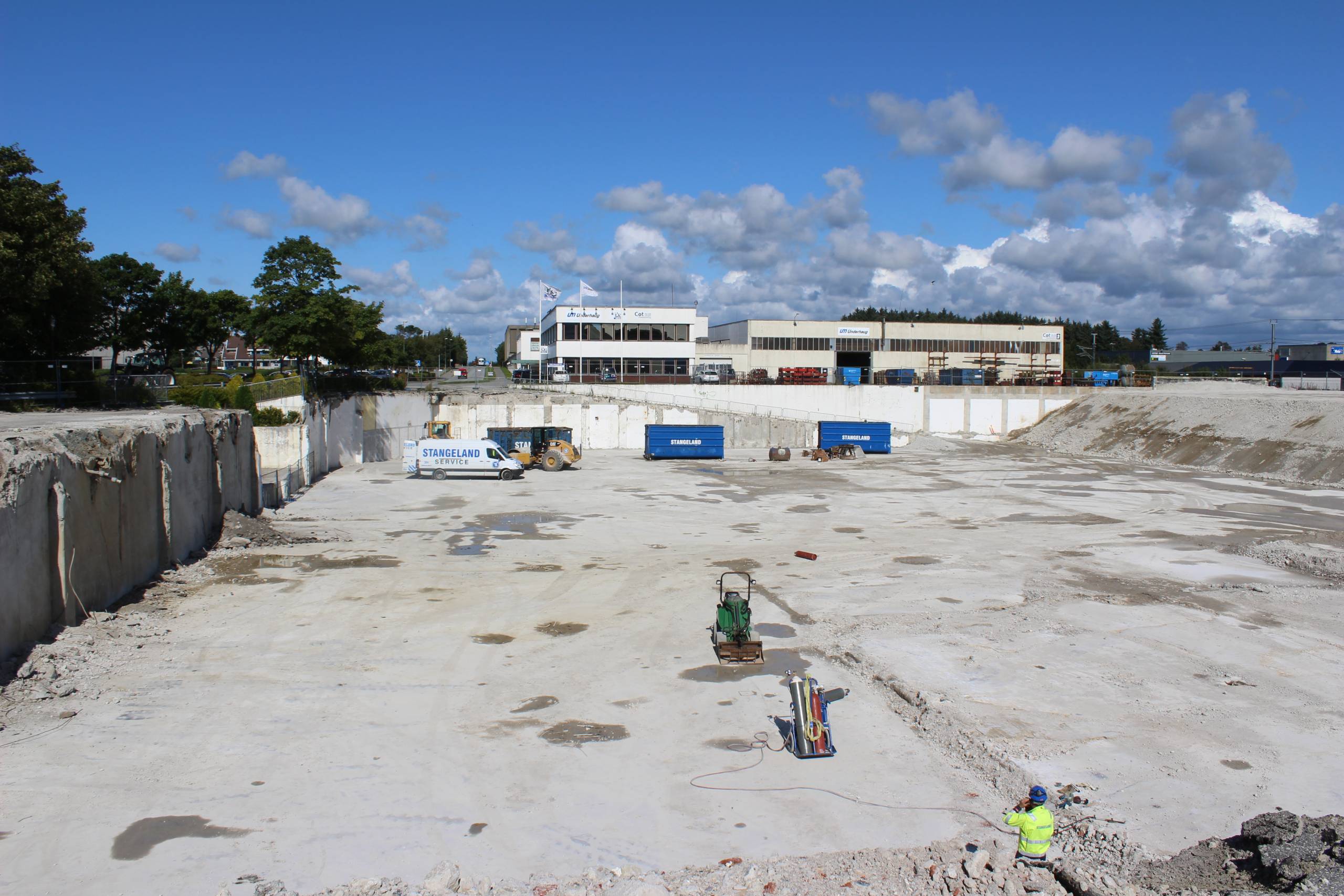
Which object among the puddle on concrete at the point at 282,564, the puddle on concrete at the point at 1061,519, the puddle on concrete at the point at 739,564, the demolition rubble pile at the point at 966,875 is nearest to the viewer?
the demolition rubble pile at the point at 966,875

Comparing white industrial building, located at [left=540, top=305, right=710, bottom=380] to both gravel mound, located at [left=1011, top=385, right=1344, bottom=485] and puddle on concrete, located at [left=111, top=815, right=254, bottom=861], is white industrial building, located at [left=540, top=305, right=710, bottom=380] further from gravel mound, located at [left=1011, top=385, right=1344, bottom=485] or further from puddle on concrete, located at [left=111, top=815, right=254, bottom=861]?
puddle on concrete, located at [left=111, top=815, right=254, bottom=861]

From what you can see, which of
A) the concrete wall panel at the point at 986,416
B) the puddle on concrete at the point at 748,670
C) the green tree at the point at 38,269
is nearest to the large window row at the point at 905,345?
the concrete wall panel at the point at 986,416

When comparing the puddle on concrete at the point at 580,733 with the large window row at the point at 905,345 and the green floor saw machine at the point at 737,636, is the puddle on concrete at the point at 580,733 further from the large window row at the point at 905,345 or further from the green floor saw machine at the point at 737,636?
the large window row at the point at 905,345

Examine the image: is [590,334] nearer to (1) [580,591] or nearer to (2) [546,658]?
(1) [580,591]

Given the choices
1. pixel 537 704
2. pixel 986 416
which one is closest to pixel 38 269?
pixel 537 704

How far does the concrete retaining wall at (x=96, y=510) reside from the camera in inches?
519

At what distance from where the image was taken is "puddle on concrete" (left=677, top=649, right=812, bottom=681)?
1385 centimetres

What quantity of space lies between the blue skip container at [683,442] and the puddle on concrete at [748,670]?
38020mm

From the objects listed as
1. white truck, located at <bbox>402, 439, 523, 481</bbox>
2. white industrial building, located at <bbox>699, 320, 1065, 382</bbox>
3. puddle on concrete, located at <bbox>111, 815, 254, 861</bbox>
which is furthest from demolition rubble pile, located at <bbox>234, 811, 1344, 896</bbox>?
white industrial building, located at <bbox>699, 320, 1065, 382</bbox>

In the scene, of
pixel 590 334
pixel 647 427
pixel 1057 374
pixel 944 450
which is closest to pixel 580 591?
pixel 647 427

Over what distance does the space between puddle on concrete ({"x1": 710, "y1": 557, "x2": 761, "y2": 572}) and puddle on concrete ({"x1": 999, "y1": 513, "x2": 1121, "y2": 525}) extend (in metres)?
12.2

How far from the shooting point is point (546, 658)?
48.5 ft

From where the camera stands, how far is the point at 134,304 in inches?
2357

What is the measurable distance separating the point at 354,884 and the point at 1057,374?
8280cm
